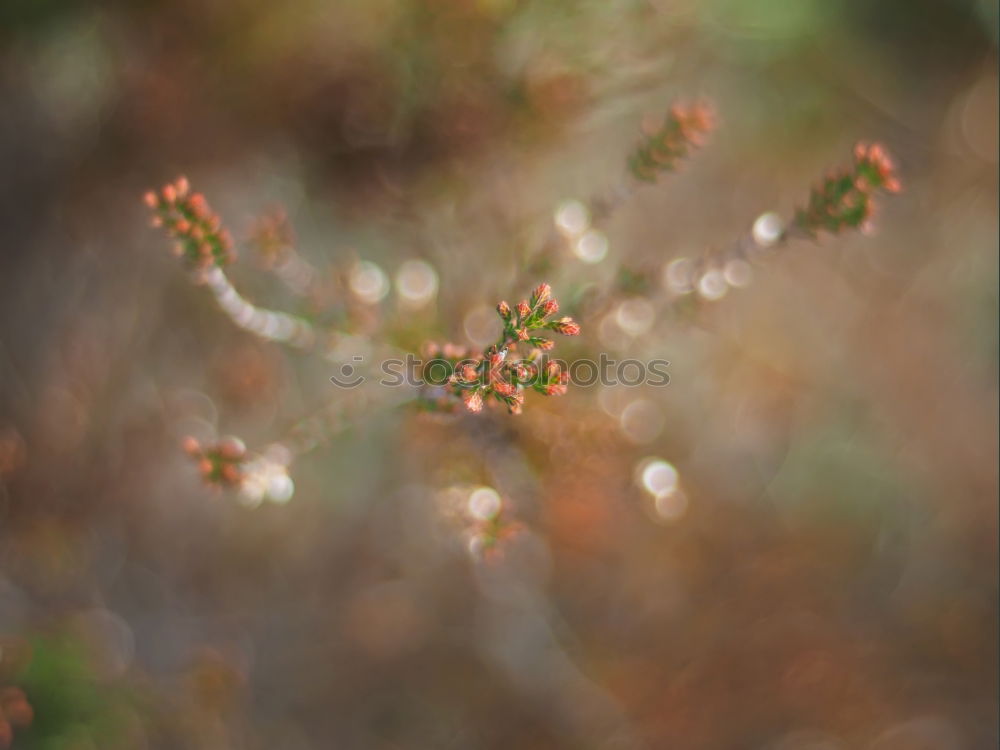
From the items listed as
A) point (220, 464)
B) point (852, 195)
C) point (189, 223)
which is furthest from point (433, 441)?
point (852, 195)

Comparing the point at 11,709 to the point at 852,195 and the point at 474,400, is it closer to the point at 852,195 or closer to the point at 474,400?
the point at 474,400

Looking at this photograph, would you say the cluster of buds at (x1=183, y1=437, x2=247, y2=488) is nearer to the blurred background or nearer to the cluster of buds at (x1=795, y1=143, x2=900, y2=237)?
the blurred background

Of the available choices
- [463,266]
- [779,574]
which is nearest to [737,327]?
[779,574]

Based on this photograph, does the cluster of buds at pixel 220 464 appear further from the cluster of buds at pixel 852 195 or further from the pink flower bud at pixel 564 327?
the cluster of buds at pixel 852 195

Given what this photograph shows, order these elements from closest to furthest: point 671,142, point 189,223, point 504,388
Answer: point 504,388 < point 189,223 < point 671,142

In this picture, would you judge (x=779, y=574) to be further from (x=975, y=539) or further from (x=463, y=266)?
(x=463, y=266)

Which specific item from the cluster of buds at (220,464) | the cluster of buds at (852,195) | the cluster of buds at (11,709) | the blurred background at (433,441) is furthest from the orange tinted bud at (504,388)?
the cluster of buds at (11,709)

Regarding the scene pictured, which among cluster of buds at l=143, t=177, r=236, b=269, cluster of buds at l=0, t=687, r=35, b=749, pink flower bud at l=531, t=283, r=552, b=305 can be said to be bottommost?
cluster of buds at l=0, t=687, r=35, b=749

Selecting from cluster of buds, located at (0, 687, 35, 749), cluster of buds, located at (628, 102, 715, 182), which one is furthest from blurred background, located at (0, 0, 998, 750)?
cluster of buds, located at (628, 102, 715, 182)
